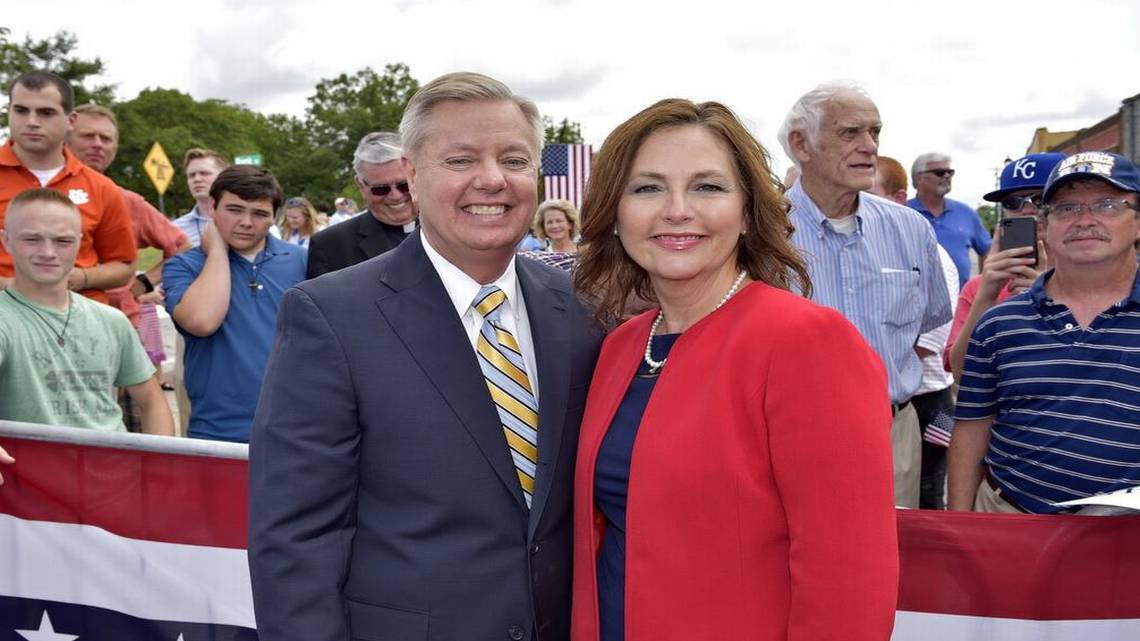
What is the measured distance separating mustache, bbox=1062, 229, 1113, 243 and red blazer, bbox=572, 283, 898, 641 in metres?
1.63

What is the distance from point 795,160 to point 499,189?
2.56 metres

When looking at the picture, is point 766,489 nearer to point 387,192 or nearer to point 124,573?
point 124,573

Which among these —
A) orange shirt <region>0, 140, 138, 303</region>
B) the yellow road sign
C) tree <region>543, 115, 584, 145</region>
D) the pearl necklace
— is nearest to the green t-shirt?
orange shirt <region>0, 140, 138, 303</region>

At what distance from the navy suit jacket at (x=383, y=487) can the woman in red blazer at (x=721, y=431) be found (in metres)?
0.20

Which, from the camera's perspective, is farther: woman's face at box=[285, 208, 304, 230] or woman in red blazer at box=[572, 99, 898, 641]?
woman's face at box=[285, 208, 304, 230]

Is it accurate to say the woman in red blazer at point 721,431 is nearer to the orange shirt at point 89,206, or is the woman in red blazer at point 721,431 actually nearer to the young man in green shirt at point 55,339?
the young man in green shirt at point 55,339

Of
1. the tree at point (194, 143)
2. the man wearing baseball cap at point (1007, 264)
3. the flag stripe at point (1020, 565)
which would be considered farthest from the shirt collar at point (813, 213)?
the tree at point (194, 143)

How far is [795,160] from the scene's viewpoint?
4.36 meters

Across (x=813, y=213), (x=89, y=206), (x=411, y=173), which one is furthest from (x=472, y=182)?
(x=89, y=206)

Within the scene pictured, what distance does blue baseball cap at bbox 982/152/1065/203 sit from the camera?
414 cm

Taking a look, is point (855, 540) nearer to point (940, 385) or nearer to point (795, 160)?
point (795, 160)

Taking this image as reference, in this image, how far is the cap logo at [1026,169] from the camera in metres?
4.16

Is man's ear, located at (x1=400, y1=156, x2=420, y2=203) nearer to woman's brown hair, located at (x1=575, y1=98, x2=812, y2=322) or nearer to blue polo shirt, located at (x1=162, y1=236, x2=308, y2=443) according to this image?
woman's brown hair, located at (x1=575, y1=98, x2=812, y2=322)

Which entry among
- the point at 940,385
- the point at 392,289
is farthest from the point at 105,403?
the point at 940,385
